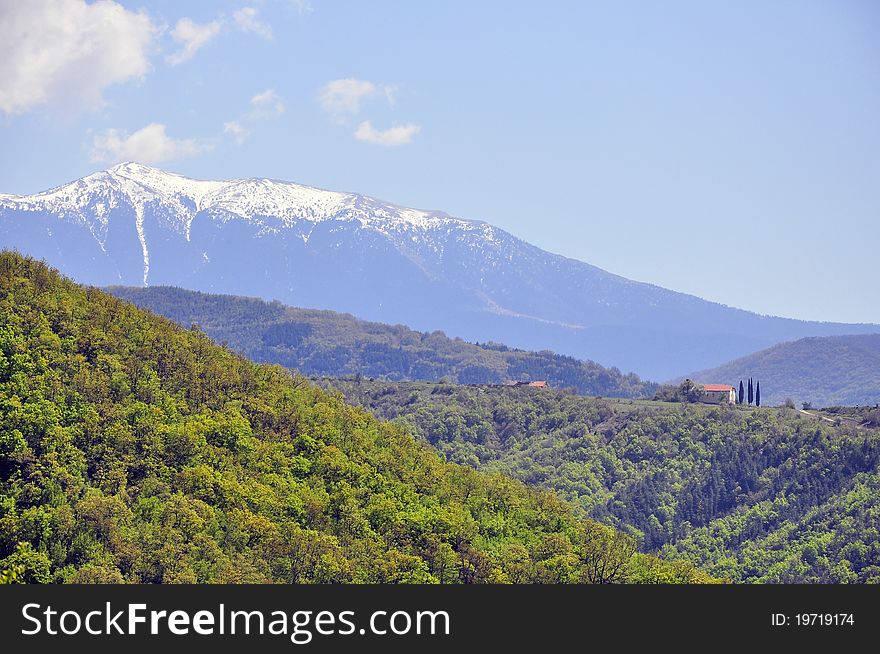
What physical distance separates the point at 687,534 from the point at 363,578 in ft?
330

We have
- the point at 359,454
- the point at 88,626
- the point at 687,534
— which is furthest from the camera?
the point at 687,534

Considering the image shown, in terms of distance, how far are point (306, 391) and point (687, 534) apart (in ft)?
254

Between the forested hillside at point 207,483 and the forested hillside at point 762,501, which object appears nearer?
the forested hillside at point 207,483

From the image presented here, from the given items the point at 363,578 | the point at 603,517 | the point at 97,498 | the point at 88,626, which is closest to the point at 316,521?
the point at 363,578

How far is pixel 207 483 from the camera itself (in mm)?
90062

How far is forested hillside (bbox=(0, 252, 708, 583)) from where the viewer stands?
7944 centimetres

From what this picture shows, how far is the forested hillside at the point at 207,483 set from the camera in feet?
261

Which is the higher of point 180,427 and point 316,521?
point 180,427

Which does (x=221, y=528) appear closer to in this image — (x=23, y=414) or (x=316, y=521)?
(x=316, y=521)

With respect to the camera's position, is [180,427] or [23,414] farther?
[180,427]

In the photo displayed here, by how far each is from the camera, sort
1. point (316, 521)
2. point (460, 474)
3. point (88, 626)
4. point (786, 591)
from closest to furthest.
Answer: point (88, 626)
point (786, 591)
point (316, 521)
point (460, 474)

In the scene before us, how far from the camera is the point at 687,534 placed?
17775 centimetres

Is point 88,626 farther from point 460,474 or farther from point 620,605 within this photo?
point 460,474

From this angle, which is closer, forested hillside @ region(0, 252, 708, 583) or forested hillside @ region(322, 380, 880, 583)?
forested hillside @ region(0, 252, 708, 583)
